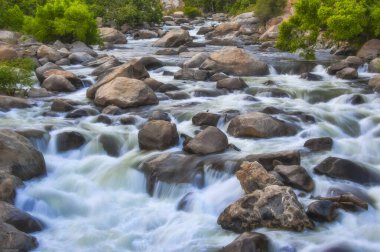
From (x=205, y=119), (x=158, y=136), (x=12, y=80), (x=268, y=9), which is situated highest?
(x=268, y=9)

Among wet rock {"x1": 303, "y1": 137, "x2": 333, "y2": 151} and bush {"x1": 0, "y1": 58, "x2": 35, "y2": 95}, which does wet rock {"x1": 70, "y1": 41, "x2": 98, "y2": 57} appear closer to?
bush {"x1": 0, "y1": 58, "x2": 35, "y2": 95}

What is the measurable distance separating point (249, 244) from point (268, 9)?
124 ft

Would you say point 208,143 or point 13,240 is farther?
point 208,143

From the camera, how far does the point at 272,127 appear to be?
37.3 ft

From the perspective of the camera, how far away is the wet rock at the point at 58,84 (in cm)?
1625

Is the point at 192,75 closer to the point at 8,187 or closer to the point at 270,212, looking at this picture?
the point at 8,187

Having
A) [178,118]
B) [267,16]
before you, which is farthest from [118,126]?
[267,16]

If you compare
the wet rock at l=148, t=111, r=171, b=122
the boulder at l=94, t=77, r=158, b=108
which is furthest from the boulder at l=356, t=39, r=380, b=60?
the wet rock at l=148, t=111, r=171, b=122

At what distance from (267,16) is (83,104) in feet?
101

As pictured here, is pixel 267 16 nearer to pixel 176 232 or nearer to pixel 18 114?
pixel 18 114

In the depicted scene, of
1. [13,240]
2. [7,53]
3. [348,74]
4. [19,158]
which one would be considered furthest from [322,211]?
[7,53]

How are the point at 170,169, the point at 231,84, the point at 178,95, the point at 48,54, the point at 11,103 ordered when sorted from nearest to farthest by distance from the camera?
the point at 170,169 → the point at 11,103 → the point at 178,95 → the point at 231,84 → the point at 48,54

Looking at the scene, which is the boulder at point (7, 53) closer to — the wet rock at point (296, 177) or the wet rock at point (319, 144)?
the wet rock at point (319, 144)

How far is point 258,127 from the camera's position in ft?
36.8
